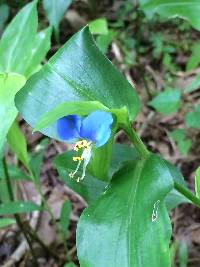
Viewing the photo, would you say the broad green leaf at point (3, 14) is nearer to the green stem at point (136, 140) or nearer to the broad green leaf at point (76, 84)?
the broad green leaf at point (76, 84)

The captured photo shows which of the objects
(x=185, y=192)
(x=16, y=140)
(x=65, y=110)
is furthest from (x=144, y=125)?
(x=65, y=110)

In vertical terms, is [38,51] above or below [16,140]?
above

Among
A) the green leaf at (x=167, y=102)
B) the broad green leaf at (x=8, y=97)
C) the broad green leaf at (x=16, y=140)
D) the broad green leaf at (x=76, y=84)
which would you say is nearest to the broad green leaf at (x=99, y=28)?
the green leaf at (x=167, y=102)

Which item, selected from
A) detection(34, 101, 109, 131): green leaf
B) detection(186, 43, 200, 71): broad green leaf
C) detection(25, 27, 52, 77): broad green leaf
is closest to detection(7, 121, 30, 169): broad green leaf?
detection(25, 27, 52, 77): broad green leaf

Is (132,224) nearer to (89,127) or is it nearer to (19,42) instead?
(89,127)

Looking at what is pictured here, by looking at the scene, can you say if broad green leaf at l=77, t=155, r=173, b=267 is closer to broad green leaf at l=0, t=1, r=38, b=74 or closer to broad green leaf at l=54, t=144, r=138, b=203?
broad green leaf at l=54, t=144, r=138, b=203

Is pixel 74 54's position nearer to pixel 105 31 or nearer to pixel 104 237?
pixel 104 237

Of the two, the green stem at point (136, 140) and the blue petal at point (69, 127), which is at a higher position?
the blue petal at point (69, 127)
